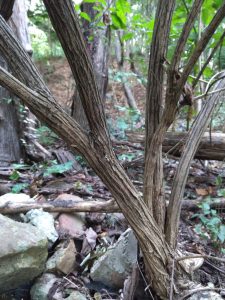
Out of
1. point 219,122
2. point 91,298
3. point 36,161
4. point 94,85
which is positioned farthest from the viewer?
point 219,122

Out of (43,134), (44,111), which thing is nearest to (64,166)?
(43,134)

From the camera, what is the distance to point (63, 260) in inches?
95.0

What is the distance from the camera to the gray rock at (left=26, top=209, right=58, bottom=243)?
102 inches

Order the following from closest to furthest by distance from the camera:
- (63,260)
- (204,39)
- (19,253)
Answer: (204,39)
(19,253)
(63,260)

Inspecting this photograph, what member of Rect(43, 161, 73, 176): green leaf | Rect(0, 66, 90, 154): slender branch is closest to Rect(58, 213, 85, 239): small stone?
Rect(43, 161, 73, 176): green leaf

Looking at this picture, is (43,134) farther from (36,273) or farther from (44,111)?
(44,111)

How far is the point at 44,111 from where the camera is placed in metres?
1.56

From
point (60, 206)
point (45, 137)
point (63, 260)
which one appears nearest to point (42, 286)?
point (63, 260)

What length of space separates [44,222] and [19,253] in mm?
511

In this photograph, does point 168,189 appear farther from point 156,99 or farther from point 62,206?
point 156,99

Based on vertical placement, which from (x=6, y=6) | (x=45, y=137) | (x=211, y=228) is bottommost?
(x=211, y=228)

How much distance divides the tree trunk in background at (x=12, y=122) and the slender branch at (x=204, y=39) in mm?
3180

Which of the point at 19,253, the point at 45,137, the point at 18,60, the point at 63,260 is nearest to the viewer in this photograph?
the point at 18,60

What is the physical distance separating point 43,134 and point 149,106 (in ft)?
11.9
